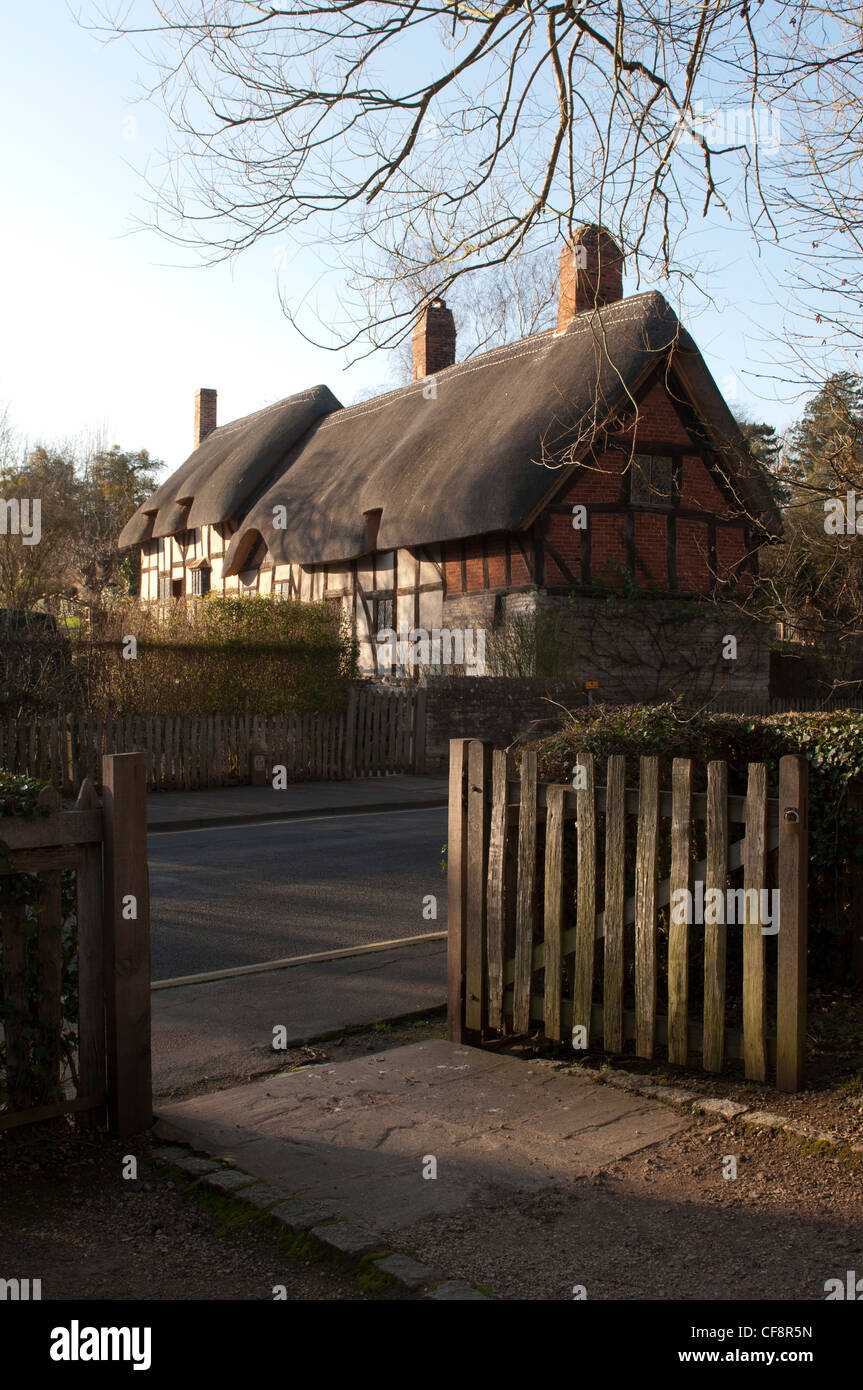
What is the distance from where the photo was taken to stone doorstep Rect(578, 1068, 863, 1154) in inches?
158

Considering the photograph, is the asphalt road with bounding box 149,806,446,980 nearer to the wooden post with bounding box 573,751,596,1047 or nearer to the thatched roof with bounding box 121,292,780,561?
the wooden post with bounding box 573,751,596,1047

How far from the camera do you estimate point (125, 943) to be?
4098mm

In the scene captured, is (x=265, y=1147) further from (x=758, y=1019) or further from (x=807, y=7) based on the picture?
(x=807, y=7)

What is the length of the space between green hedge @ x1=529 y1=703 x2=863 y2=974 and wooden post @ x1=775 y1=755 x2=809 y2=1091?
110 centimetres

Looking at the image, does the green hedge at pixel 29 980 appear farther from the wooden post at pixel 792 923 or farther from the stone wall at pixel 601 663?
the stone wall at pixel 601 663

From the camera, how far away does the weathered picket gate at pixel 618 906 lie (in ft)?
14.4

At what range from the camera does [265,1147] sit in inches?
159

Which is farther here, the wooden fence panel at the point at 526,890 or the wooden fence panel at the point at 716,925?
the wooden fence panel at the point at 526,890

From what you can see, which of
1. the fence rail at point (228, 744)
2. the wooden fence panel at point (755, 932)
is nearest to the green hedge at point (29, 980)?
the wooden fence panel at point (755, 932)

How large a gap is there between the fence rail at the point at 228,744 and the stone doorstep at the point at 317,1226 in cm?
1161

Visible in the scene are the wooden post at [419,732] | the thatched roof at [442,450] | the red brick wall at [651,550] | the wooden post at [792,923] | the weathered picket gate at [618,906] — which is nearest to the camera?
the wooden post at [792,923]

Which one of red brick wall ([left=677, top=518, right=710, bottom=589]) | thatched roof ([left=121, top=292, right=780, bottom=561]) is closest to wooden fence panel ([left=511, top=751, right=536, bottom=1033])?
thatched roof ([left=121, top=292, right=780, bottom=561])

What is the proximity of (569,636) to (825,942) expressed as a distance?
17.1m
